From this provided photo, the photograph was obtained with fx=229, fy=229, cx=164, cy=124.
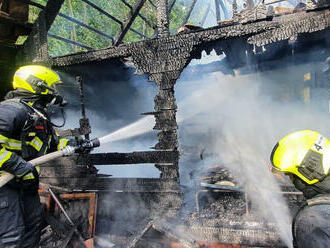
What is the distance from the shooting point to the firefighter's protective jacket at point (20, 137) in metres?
2.94

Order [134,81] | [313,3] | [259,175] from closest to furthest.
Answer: [313,3] → [259,175] → [134,81]

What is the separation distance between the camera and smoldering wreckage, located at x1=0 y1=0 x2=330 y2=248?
3994 millimetres

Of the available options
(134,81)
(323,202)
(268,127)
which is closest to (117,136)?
(134,81)

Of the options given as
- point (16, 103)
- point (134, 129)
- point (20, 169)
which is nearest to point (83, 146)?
point (20, 169)

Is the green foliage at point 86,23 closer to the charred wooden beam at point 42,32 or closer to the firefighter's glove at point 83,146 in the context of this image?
the charred wooden beam at point 42,32

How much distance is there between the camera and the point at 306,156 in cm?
189

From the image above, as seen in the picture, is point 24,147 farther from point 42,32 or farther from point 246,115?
point 246,115

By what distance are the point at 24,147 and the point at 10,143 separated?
0.18 metres

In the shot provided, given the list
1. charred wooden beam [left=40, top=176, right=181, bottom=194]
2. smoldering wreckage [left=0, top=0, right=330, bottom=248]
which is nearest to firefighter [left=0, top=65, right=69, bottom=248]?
smoldering wreckage [left=0, top=0, right=330, bottom=248]

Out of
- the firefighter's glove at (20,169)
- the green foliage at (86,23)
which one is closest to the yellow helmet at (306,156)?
the firefighter's glove at (20,169)

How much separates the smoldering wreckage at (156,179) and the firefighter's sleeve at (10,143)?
0.54 metres

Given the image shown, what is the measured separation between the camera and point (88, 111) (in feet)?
27.5

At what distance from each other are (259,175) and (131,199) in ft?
12.0

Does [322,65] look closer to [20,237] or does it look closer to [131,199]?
[131,199]
